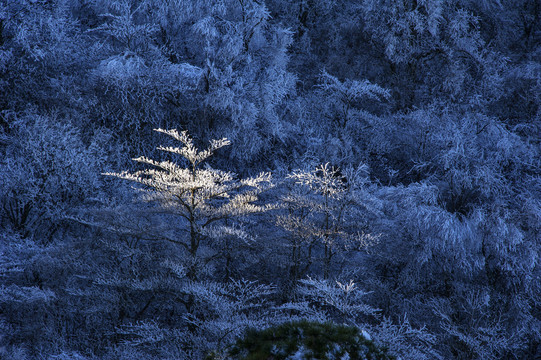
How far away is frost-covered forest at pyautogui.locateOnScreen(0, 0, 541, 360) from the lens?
9.34 m

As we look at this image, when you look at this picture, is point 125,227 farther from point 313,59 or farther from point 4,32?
point 313,59

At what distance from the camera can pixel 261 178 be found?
9.11 m

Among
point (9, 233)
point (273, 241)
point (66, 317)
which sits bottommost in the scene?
point (66, 317)

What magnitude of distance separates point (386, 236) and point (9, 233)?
366 inches

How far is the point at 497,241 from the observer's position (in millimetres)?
11492

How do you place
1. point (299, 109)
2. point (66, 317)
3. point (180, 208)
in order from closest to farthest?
point (180, 208), point (66, 317), point (299, 109)

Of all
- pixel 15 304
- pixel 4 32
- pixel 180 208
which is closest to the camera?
pixel 180 208

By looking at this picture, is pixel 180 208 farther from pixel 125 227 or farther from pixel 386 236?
pixel 386 236

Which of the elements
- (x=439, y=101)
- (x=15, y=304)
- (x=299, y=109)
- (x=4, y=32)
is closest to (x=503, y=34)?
(x=439, y=101)

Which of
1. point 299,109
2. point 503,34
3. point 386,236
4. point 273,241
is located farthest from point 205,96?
point 503,34

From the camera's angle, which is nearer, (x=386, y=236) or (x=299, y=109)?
(x=386, y=236)

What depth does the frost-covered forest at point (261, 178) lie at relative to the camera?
9.34 meters

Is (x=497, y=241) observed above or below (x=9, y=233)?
above

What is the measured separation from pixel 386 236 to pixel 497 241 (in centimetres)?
275
